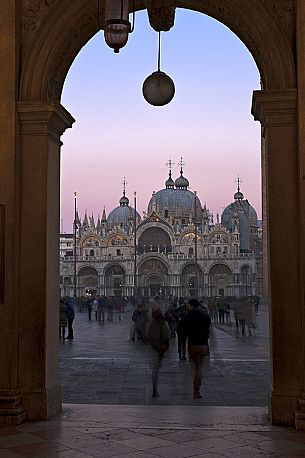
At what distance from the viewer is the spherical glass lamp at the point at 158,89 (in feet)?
24.1

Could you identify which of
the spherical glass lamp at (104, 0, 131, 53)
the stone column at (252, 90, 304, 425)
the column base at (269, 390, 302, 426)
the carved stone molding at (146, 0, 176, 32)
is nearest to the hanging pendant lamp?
the carved stone molding at (146, 0, 176, 32)

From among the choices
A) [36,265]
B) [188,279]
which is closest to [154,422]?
[36,265]

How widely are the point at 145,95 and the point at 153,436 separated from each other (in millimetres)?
3688

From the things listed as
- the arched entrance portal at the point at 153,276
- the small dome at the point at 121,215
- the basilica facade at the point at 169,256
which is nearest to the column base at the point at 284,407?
the basilica facade at the point at 169,256

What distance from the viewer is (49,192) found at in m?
7.50

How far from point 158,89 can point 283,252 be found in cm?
228

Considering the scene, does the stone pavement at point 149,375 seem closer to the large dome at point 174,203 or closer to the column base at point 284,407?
the column base at point 284,407

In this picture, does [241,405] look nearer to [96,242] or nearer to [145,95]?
[145,95]

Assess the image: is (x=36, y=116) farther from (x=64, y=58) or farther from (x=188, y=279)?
(x=188, y=279)

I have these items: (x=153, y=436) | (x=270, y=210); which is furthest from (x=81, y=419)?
(x=270, y=210)

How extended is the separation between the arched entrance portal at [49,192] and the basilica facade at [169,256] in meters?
72.9

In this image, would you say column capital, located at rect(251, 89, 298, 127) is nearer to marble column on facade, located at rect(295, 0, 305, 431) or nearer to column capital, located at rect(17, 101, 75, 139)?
marble column on facade, located at rect(295, 0, 305, 431)

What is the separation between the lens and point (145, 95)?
7422mm

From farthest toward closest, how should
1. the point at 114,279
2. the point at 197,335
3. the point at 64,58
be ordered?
the point at 114,279
the point at 197,335
the point at 64,58
